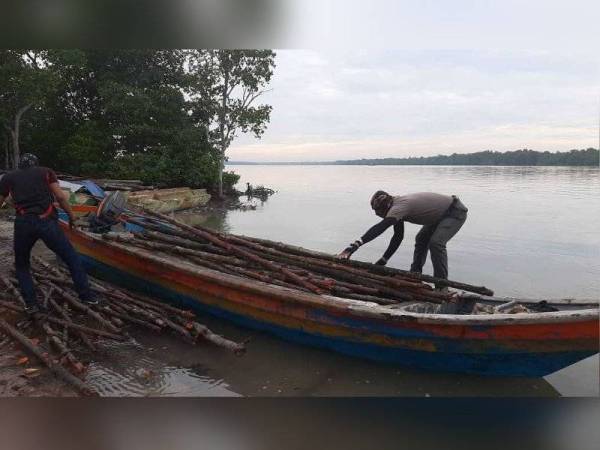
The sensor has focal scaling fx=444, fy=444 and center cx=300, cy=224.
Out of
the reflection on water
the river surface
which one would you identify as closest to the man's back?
the river surface

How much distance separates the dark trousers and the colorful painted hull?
0.95 m

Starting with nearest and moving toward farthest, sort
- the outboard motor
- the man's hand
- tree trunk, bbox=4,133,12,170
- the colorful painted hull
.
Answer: the colorful painted hull
the man's hand
the outboard motor
tree trunk, bbox=4,133,12,170

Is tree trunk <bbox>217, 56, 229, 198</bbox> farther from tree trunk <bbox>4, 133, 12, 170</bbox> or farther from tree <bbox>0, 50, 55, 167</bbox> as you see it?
tree trunk <bbox>4, 133, 12, 170</bbox>

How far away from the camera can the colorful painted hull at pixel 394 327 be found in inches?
140

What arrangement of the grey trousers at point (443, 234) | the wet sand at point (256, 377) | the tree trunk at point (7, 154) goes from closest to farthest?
the wet sand at point (256, 377) < the grey trousers at point (443, 234) < the tree trunk at point (7, 154)

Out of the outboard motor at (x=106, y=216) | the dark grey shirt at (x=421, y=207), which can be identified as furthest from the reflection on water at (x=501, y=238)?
the outboard motor at (x=106, y=216)

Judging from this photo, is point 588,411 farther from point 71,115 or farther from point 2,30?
point 71,115

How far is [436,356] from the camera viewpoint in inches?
164

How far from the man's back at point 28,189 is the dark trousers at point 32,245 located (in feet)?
0.37

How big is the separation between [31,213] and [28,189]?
264 mm

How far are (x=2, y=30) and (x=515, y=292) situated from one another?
874 centimetres

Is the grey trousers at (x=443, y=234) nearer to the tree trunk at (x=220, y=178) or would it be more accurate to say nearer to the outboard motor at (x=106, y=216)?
the outboard motor at (x=106, y=216)

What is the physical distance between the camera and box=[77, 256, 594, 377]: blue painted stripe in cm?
379

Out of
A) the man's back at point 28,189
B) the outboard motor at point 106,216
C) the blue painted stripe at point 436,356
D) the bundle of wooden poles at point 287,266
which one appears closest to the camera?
the blue painted stripe at point 436,356
